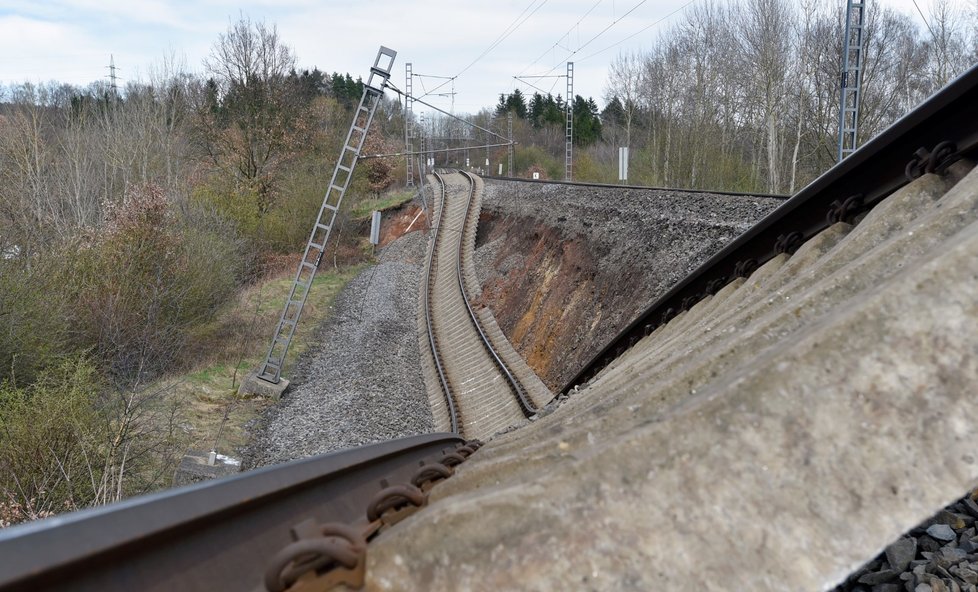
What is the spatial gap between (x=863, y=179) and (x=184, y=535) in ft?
12.3

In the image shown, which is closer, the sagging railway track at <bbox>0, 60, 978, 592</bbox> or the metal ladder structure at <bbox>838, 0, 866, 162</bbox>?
the sagging railway track at <bbox>0, 60, 978, 592</bbox>

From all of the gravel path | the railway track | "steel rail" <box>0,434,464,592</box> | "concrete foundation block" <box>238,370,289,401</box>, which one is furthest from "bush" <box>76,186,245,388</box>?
"steel rail" <box>0,434,464,592</box>

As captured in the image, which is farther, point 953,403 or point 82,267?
point 82,267

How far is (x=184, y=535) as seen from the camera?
5.10 ft

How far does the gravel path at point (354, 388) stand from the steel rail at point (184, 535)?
8.62 m

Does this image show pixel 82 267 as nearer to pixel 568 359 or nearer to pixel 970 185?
pixel 568 359

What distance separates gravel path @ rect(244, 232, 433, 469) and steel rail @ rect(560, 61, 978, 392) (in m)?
6.59

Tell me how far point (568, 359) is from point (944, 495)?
1222 cm

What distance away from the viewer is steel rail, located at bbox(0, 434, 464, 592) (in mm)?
1246

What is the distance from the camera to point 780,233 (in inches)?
192

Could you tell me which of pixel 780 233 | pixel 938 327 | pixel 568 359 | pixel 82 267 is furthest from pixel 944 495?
pixel 82 267

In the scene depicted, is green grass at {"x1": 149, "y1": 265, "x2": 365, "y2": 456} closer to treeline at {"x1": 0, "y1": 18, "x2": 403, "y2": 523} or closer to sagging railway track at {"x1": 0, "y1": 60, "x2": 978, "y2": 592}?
treeline at {"x1": 0, "y1": 18, "x2": 403, "y2": 523}

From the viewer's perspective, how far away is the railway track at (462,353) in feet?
41.7

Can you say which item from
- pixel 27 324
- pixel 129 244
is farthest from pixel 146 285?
pixel 27 324
